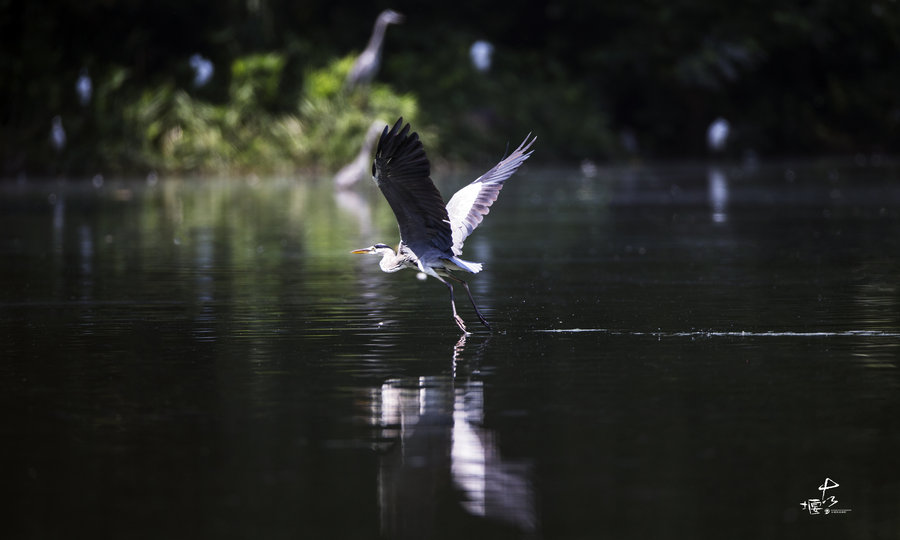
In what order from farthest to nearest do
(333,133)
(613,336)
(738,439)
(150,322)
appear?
(333,133) → (150,322) → (613,336) → (738,439)

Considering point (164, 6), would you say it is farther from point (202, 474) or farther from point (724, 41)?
point (202, 474)

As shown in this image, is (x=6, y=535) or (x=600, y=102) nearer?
(x=6, y=535)

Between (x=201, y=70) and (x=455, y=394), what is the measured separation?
33354 mm

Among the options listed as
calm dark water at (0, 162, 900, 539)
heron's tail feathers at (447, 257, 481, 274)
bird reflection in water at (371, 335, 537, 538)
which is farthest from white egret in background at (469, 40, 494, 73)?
bird reflection in water at (371, 335, 537, 538)

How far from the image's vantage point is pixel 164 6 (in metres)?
41.9

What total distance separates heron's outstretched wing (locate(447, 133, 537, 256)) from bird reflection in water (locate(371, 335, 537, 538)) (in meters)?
3.03

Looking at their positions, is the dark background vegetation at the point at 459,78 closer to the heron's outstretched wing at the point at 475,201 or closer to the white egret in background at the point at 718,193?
the white egret in background at the point at 718,193

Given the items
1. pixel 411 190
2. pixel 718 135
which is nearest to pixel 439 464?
pixel 411 190

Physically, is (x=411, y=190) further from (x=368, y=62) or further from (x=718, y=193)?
(x=368, y=62)

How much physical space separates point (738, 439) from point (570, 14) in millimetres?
45826

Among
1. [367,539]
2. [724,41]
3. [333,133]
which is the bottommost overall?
[367,539]

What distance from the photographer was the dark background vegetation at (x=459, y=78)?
124 feet

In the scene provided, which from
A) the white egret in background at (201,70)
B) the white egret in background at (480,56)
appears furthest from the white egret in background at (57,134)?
the white egret in background at (480,56)

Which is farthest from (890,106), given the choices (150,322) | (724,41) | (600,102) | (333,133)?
(150,322)
